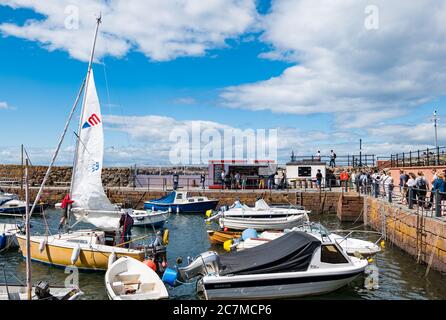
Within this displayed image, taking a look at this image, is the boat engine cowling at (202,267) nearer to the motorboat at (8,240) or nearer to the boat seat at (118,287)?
the boat seat at (118,287)

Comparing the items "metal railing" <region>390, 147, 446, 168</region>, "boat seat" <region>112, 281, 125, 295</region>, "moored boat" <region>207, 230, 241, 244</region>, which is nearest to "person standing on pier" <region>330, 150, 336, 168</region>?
"metal railing" <region>390, 147, 446, 168</region>

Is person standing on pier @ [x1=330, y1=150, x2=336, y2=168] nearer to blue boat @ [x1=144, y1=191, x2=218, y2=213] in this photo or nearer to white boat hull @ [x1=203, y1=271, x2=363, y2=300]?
blue boat @ [x1=144, y1=191, x2=218, y2=213]

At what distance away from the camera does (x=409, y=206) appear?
1803 cm

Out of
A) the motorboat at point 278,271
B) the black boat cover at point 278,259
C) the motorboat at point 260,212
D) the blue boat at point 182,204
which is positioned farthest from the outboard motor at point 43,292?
the blue boat at point 182,204

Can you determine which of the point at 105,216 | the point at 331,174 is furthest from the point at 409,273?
the point at 331,174

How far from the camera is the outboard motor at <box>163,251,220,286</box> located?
11500mm

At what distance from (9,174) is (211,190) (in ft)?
111

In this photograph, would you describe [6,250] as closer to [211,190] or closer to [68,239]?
[68,239]

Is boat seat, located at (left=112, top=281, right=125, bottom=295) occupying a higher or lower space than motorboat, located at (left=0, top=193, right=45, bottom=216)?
lower

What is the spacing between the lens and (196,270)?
11758 mm

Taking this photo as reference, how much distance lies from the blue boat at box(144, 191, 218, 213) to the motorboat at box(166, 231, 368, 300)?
1990 cm
